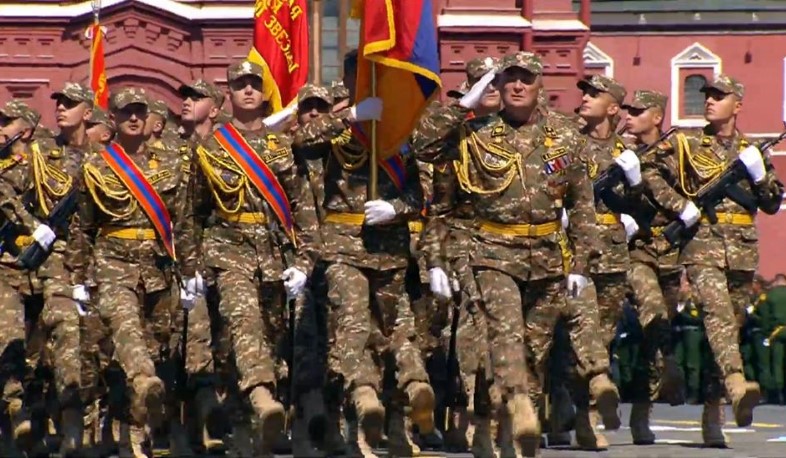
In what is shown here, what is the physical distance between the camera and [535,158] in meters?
16.4

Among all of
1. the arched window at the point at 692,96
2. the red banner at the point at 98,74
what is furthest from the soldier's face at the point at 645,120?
the arched window at the point at 692,96

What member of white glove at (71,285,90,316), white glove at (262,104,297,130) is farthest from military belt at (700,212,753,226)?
white glove at (71,285,90,316)

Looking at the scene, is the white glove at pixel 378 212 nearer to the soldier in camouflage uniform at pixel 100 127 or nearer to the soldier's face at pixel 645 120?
the soldier in camouflage uniform at pixel 100 127

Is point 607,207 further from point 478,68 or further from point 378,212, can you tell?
point 378,212

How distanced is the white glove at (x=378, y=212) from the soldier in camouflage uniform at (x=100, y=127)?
132 inches

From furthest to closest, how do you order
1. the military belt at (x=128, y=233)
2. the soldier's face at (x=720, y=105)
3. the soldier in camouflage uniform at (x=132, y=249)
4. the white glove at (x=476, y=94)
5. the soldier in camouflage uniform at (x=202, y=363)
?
the soldier's face at (x=720, y=105) < the soldier in camouflage uniform at (x=202, y=363) < the military belt at (x=128, y=233) < the soldier in camouflage uniform at (x=132, y=249) < the white glove at (x=476, y=94)

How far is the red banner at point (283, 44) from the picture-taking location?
79.2ft

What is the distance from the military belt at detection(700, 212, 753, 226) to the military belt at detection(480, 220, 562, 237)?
2889 mm

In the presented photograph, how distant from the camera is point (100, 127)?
65.2ft

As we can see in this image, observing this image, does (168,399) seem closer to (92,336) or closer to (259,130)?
(92,336)

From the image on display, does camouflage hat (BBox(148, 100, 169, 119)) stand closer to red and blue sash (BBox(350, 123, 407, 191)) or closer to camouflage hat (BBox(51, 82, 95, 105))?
camouflage hat (BBox(51, 82, 95, 105))

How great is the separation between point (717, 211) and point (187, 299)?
3.85 meters

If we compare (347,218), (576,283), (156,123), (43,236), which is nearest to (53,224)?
(43,236)

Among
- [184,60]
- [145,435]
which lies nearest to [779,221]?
[184,60]
